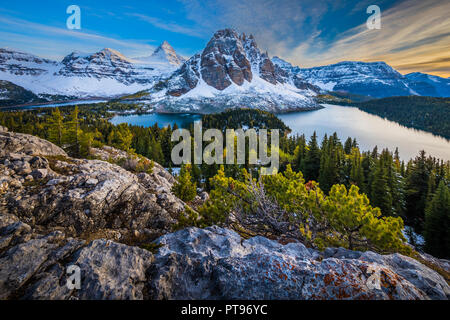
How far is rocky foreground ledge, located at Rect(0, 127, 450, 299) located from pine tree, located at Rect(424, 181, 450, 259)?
22.3 metres

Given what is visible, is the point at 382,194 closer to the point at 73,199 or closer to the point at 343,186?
the point at 343,186

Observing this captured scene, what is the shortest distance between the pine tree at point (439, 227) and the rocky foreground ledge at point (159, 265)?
73.3 ft

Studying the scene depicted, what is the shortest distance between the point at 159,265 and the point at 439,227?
30.4 m

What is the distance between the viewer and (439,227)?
2152cm

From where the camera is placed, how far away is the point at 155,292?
4930mm

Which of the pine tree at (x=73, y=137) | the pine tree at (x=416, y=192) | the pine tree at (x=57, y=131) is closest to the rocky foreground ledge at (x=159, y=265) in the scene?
the pine tree at (x=73, y=137)

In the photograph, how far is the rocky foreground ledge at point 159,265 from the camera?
4.77 m

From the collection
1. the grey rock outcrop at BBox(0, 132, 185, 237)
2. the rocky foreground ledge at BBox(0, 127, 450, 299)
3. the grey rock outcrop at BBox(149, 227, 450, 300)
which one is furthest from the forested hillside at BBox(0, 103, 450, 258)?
the grey rock outcrop at BBox(149, 227, 450, 300)

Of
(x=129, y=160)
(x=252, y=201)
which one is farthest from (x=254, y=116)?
(x=252, y=201)

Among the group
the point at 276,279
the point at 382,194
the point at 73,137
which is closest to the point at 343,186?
the point at 276,279

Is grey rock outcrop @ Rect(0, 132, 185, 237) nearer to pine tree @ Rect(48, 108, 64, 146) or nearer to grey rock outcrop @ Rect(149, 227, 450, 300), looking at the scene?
grey rock outcrop @ Rect(149, 227, 450, 300)

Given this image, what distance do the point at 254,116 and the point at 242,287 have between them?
16049cm

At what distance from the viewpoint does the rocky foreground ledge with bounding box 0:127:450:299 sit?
4.77m
